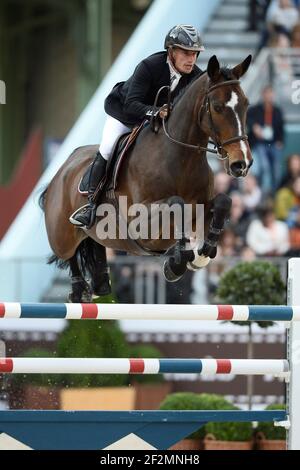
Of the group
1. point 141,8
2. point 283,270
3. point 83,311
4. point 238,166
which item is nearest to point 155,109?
point 238,166

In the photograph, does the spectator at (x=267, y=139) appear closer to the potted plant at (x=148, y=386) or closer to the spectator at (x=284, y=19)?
the spectator at (x=284, y=19)

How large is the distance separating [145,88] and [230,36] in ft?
25.8

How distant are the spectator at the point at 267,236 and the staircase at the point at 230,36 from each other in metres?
2.82

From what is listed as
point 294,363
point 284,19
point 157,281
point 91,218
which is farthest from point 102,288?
point 284,19

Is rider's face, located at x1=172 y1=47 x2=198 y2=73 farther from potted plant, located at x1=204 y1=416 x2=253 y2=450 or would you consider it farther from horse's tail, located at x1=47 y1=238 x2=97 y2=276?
potted plant, located at x1=204 y1=416 x2=253 y2=450

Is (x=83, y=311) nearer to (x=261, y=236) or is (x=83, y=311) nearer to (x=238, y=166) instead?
(x=238, y=166)

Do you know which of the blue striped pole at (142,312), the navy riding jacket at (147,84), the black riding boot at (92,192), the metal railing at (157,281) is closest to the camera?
the blue striped pole at (142,312)

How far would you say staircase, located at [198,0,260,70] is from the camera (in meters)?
14.1

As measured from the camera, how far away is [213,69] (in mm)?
6469

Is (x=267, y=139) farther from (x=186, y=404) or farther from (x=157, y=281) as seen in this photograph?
(x=186, y=404)

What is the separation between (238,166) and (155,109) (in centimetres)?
88

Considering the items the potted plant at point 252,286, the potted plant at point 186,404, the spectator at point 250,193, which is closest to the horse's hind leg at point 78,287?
the potted plant at point 186,404

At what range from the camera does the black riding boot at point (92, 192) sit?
291 inches

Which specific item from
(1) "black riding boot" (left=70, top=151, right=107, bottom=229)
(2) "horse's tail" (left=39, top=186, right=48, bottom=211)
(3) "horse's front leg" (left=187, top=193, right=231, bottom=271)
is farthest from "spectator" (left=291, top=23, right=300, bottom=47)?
(3) "horse's front leg" (left=187, top=193, right=231, bottom=271)
